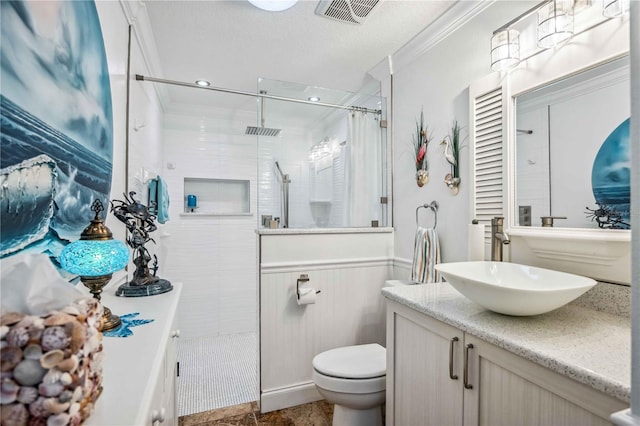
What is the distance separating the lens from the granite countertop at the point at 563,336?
750mm

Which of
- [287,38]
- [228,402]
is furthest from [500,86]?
[228,402]

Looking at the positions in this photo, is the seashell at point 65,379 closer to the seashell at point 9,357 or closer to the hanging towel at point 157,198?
the seashell at point 9,357

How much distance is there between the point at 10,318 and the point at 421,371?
51.4 inches

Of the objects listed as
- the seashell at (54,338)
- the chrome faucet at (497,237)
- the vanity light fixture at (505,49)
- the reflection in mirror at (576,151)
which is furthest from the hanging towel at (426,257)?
the seashell at (54,338)

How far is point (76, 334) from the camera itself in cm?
47

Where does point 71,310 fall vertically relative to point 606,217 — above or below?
below

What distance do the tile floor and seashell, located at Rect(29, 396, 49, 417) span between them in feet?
6.12

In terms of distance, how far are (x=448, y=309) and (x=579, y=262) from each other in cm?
56

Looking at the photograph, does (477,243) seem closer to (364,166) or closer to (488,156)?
(488,156)

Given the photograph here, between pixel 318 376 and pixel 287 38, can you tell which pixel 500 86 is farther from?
pixel 318 376

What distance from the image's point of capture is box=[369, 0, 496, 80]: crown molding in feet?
5.85

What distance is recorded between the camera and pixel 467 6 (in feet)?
5.85

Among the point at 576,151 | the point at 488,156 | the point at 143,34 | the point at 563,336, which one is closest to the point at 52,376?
the point at 563,336

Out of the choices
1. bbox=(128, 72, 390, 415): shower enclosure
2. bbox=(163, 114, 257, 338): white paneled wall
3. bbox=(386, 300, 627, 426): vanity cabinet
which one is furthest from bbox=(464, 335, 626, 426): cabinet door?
bbox=(163, 114, 257, 338): white paneled wall
